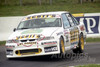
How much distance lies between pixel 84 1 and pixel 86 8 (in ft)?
5.90

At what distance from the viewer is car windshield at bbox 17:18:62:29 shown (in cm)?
1338

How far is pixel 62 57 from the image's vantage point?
13422 mm

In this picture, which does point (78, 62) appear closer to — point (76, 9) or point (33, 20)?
point (33, 20)

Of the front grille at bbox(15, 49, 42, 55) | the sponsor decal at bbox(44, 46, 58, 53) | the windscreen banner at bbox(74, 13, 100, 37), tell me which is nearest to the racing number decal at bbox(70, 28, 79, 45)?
the sponsor decal at bbox(44, 46, 58, 53)

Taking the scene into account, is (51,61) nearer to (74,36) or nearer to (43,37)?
(43,37)

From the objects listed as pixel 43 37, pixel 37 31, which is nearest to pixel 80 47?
pixel 37 31

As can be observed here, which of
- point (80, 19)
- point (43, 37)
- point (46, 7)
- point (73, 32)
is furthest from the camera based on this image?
point (46, 7)

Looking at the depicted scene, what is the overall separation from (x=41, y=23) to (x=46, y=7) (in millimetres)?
20414

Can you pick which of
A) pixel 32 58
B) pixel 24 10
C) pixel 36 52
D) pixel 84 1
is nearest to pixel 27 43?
pixel 36 52

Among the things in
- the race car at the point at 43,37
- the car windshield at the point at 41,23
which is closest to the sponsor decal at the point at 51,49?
the race car at the point at 43,37

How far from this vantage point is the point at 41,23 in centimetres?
1345

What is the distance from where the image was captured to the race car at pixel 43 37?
12.1 meters

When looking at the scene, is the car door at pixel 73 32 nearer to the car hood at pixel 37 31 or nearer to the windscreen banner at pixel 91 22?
the car hood at pixel 37 31

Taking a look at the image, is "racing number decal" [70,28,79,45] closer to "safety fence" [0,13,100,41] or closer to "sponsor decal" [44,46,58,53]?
"sponsor decal" [44,46,58,53]
